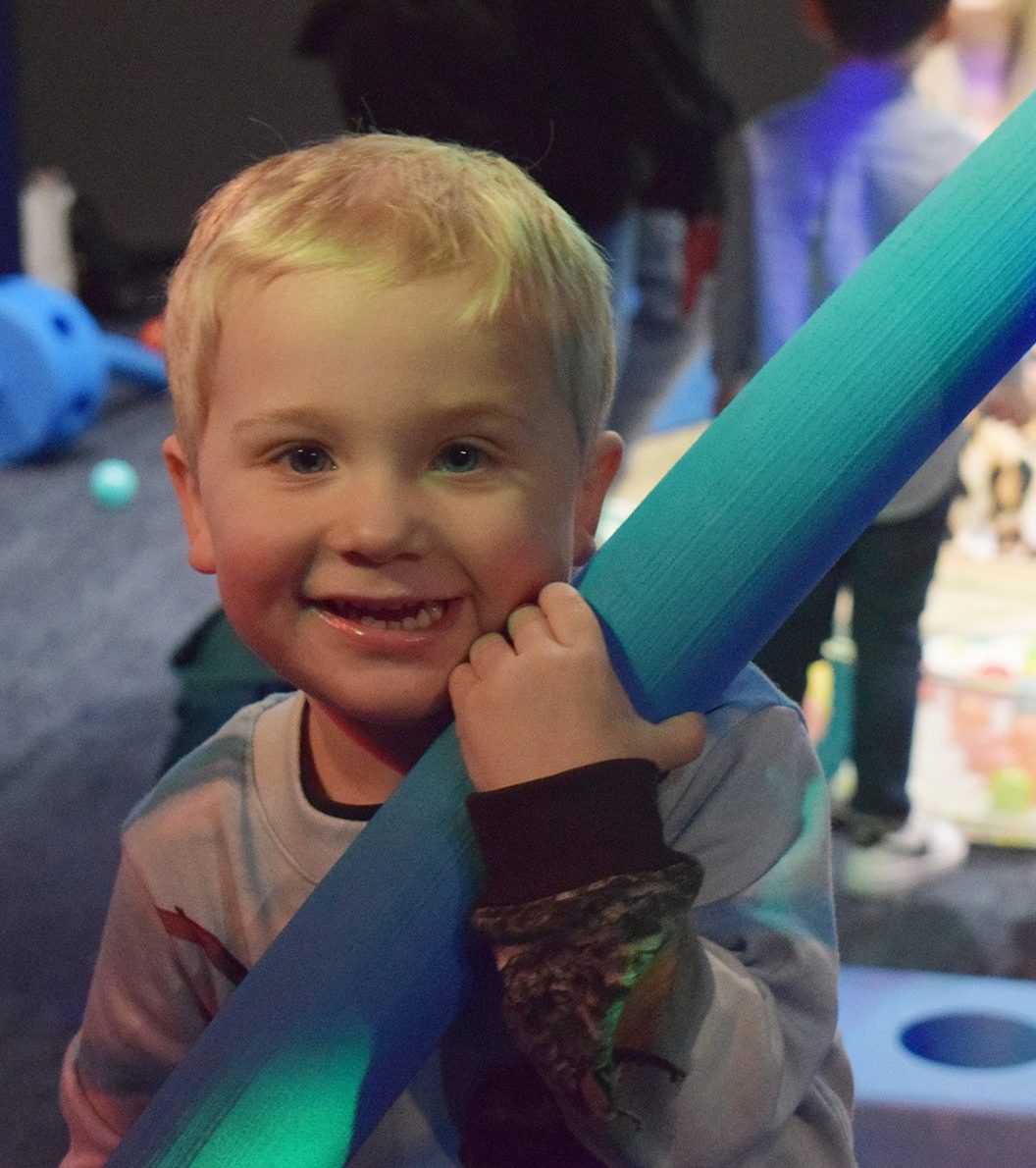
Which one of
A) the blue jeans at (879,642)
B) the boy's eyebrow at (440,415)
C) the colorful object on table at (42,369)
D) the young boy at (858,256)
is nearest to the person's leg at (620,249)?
the young boy at (858,256)

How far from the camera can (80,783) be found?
82.7 inches

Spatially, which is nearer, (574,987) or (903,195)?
(574,987)

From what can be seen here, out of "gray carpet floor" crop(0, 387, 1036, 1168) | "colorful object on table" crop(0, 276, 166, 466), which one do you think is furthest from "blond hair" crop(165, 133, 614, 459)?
"colorful object on table" crop(0, 276, 166, 466)

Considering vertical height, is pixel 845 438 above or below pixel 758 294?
above

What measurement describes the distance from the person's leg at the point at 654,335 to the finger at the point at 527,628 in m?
1.57

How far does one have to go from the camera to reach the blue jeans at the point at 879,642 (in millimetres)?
1746

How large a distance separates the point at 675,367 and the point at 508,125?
508 mm

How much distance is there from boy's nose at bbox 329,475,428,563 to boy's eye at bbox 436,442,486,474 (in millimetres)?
21

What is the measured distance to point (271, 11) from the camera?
17.2 ft

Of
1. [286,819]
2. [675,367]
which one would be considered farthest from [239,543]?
[675,367]

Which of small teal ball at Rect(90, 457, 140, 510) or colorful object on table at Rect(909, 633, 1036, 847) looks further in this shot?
small teal ball at Rect(90, 457, 140, 510)

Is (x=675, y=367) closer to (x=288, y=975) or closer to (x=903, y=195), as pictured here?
(x=903, y=195)

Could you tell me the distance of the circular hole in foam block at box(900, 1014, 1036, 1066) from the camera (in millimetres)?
1271

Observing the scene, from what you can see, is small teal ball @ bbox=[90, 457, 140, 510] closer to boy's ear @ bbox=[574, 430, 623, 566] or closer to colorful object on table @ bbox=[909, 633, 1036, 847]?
colorful object on table @ bbox=[909, 633, 1036, 847]
